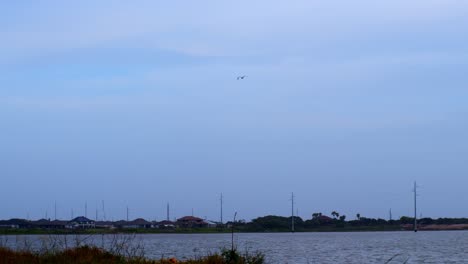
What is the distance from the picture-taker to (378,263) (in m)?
42.3

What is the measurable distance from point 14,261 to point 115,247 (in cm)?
333

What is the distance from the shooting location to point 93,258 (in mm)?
23156

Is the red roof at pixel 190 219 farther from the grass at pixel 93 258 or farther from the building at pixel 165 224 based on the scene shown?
the grass at pixel 93 258

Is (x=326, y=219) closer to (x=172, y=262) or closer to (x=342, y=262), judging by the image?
(x=342, y=262)

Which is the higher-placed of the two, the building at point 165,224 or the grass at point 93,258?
the grass at point 93,258

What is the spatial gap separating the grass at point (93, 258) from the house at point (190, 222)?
147 metres

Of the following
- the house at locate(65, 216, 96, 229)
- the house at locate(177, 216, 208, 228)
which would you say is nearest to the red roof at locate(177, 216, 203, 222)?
the house at locate(177, 216, 208, 228)

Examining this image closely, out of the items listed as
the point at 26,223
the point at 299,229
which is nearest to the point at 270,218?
the point at 299,229

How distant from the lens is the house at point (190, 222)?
17038 cm

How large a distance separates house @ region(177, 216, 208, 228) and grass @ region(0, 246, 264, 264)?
5783 inches

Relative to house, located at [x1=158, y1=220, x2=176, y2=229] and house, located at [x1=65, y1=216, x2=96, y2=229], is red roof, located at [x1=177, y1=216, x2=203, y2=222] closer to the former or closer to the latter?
house, located at [x1=158, y1=220, x2=176, y2=229]

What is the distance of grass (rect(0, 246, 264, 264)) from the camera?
21.9 m

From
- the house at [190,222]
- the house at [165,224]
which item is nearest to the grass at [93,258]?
the house at [190,222]

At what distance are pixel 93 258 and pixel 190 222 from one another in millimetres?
150871
